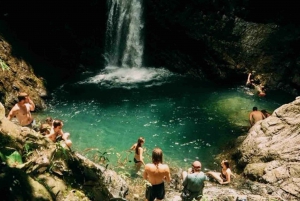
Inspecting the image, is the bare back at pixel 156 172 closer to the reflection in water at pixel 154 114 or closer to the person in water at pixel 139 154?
the person in water at pixel 139 154

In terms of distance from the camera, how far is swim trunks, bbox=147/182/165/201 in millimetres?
7477

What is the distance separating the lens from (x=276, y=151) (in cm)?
1035

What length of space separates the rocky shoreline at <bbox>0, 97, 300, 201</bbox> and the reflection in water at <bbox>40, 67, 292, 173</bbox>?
209 centimetres

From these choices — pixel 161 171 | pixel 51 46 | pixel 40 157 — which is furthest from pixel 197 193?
pixel 51 46

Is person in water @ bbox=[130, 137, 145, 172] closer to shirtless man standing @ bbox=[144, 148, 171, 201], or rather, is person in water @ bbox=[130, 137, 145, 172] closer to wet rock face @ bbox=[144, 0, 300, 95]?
shirtless man standing @ bbox=[144, 148, 171, 201]

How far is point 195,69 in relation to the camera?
21.6 metres

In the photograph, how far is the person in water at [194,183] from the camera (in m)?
7.20

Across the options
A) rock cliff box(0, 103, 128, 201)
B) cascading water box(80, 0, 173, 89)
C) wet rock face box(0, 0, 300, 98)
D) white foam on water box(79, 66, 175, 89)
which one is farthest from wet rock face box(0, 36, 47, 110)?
rock cliff box(0, 103, 128, 201)

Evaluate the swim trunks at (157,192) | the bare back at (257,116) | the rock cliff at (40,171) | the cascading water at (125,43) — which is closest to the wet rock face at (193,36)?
the cascading water at (125,43)

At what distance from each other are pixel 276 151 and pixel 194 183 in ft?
14.6

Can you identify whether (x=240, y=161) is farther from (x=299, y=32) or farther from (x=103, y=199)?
(x=299, y=32)

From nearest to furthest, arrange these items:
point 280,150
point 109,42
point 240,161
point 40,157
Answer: point 40,157, point 280,150, point 240,161, point 109,42

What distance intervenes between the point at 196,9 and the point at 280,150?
13086 mm

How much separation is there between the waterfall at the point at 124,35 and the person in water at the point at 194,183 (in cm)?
1653
